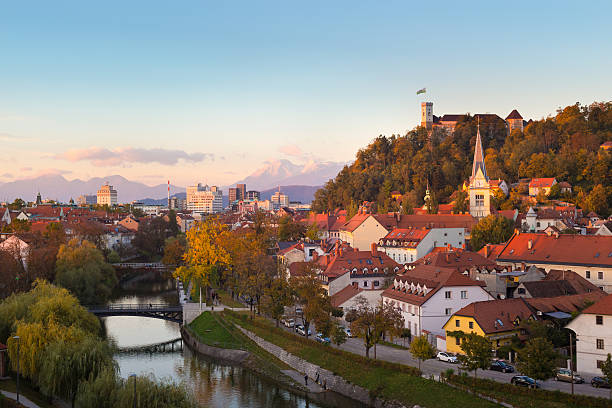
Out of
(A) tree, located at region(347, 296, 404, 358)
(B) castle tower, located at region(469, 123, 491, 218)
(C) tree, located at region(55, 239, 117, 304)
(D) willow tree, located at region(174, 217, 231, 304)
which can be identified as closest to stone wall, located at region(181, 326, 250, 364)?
(D) willow tree, located at region(174, 217, 231, 304)

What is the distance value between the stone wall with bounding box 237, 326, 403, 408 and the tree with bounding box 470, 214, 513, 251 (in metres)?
34.0

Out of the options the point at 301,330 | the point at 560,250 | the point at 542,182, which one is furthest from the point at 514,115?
the point at 301,330

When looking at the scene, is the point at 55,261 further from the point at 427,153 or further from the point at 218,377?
the point at 427,153

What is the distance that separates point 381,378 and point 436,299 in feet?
30.5

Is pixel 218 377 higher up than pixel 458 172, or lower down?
lower down

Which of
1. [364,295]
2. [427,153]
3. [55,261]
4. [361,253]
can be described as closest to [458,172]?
[427,153]

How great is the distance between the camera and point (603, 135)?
97125 millimetres

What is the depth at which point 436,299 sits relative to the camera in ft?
123

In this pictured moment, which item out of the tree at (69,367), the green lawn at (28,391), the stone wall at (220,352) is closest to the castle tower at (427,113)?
the stone wall at (220,352)

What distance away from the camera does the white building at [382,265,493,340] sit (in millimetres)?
37375

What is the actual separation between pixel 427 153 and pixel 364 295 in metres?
65.7

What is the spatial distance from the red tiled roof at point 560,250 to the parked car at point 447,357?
20.6m

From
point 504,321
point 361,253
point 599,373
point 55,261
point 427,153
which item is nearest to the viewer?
point 599,373

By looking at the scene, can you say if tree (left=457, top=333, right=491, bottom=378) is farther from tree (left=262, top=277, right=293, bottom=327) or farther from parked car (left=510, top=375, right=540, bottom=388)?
tree (left=262, top=277, right=293, bottom=327)
